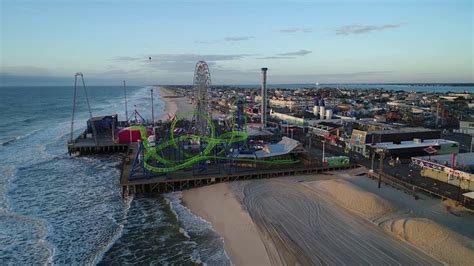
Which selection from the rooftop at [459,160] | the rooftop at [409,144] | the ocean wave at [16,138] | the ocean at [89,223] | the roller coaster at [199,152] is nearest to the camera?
the ocean at [89,223]

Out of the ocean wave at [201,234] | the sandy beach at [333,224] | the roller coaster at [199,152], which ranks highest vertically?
the roller coaster at [199,152]

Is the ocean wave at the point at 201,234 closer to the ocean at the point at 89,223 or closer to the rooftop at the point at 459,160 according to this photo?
the ocean at the point at 89,223

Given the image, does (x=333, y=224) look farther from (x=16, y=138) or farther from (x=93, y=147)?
(x=16, y=138)

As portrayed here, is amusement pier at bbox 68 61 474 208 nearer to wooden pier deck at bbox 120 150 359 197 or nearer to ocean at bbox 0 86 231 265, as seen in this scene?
wooden pier deck at bbox 120 150 359 197

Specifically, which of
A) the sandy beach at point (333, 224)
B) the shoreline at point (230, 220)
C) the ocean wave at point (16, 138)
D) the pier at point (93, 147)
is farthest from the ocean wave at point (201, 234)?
the ocean wave at point (16, 138)

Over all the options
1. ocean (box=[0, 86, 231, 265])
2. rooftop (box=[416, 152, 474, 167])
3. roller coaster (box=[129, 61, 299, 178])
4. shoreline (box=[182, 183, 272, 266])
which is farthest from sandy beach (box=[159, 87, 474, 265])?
A: rooftop (box=[416, 152, 474, 167])

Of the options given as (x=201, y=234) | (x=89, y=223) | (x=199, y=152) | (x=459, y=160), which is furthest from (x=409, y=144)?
(x=89, y=223)

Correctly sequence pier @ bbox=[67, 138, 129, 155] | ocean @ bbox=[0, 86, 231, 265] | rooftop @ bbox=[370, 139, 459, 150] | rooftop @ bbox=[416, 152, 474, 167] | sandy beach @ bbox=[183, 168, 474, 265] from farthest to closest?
pier @ bbox=[67, 138, 129, 155], rooftop @ bbox=[370, 139, 459, 150], rooftop @ bbox=[416, 152, 474, 167], ocean @ bbox=[0, 86, 231, 265], sandy beach @ bbox=[183, 168, 474, 265]

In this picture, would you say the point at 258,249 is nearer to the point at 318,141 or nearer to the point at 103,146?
the point at 318,141
